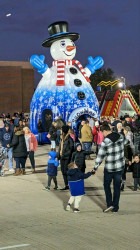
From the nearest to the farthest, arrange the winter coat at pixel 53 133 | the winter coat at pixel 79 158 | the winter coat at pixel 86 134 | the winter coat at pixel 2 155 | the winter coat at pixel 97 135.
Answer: the winter coat at pixel 79 158 < the winter coat at pixel 2 155 < the winter coat at pixel 97 135 < the winter coat at pixel 86 134 < the winter coat at pixel 53 133

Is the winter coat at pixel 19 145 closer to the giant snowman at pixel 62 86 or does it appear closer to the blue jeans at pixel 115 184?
the blue jeans at pixel 115 184

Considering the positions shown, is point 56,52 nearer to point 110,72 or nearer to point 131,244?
point 131,244

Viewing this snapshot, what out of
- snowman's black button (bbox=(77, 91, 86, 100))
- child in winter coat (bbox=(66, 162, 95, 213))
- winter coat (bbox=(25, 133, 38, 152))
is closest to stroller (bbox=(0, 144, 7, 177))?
winter coat (bbox=(25, 133, 38, 152))

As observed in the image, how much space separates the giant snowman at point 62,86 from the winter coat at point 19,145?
10351mm

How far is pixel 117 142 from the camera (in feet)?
30.7

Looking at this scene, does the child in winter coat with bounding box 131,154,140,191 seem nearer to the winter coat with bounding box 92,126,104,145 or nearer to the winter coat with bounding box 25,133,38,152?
the winter coat with bounding box 25,133,38,152

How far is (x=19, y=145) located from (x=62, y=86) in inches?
439

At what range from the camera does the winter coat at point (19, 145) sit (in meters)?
14.8

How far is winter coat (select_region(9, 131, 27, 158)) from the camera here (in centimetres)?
1484

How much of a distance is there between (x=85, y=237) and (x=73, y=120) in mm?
18028

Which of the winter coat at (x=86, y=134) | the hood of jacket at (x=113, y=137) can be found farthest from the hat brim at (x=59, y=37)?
the hood of jacket at (x=113, y=137)

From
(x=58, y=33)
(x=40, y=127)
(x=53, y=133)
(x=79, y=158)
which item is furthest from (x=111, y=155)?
(x=58, y=33)

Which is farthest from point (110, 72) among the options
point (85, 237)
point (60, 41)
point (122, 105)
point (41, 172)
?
point (85, 237)

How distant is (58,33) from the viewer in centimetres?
2644
